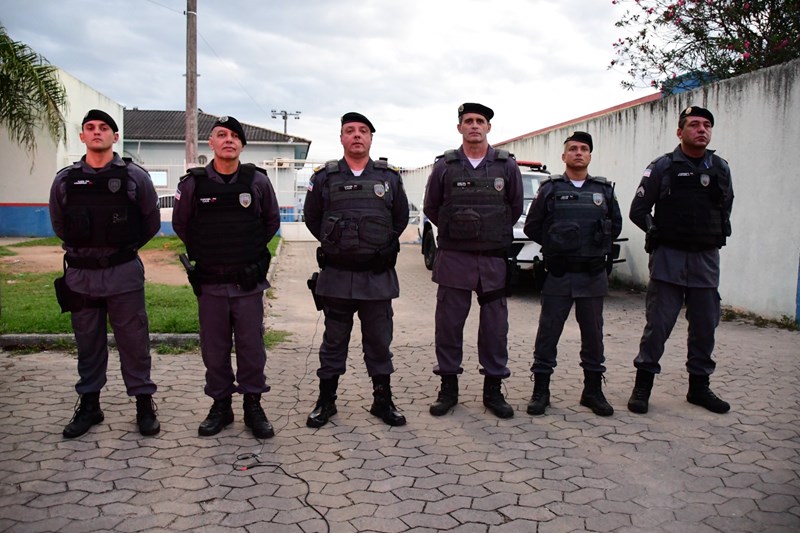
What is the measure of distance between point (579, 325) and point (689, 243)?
3.16 ft

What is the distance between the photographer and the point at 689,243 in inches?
186

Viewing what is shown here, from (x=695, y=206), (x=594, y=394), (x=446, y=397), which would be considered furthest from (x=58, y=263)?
(x=695, y=206)

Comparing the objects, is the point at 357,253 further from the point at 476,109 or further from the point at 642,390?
the point at 642,390

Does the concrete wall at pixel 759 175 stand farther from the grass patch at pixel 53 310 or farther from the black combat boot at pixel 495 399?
the grass patch at pixel 53 310

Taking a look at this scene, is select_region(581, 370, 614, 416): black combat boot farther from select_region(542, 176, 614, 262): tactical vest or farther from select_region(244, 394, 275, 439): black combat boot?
select_region(244, 394, 275, 439): black combat boot

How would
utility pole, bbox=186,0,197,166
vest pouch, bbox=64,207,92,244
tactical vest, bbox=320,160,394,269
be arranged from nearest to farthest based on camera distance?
vest pouch, bbox=64,207,92,244
tactical vest, bbox=320,160,394,269
utility pole, bbox=186,0,197,166

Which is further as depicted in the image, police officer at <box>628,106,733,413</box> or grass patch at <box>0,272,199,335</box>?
grass patch at <box>0,272,199,335</box>

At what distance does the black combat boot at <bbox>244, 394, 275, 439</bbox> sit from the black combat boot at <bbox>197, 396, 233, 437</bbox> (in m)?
0.13

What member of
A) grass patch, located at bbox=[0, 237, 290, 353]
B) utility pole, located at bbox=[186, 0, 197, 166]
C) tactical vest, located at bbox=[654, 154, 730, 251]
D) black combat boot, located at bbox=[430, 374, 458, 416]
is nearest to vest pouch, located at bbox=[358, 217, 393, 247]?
black combat boot, located at bbox=[430, 374, 458, 416]

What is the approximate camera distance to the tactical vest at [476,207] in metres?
4.56

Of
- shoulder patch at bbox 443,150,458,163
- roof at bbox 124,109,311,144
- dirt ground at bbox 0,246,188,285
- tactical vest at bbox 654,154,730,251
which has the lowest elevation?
dirt ground at bbox 0,246,188,285

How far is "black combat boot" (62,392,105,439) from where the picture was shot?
13.4 ft

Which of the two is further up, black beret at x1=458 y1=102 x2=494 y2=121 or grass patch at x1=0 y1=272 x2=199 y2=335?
black beret at x1=458 y1=102 x2=494 y2=121

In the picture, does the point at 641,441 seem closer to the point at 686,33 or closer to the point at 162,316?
the point at 162,316
